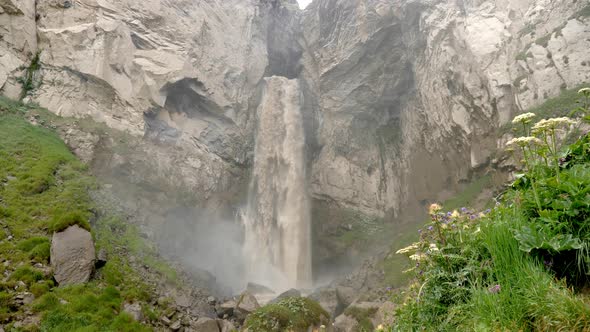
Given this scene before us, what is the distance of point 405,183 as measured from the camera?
1112 inches

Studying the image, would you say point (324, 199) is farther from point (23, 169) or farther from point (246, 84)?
point (23, 169)

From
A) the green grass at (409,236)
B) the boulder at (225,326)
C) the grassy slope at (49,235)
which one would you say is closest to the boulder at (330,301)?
the green grass at (409,236)

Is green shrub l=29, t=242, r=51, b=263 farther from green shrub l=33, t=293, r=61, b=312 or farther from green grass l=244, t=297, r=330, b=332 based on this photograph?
green grass l=244, t=297, r=330, b=332

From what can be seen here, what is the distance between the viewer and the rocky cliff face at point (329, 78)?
21312 millimetres

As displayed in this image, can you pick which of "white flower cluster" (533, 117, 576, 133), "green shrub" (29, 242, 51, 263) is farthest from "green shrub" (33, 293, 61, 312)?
"white flower cluster" (533, 117, 576, 133)

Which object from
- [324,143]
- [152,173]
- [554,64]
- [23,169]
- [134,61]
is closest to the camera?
[23,169]

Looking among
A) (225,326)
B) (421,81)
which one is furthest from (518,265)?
(421,81)

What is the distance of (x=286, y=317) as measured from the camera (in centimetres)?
1138

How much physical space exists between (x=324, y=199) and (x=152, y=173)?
14.6 m

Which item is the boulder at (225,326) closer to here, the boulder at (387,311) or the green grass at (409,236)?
the boulder at (387,311)

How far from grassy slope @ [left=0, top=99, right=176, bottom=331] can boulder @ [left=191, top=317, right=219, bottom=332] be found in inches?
60.5

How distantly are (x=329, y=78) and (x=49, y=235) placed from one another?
86.7ft

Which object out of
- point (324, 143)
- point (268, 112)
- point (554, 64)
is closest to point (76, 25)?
point (268, 112)

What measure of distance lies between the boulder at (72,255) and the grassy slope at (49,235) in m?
0.29
